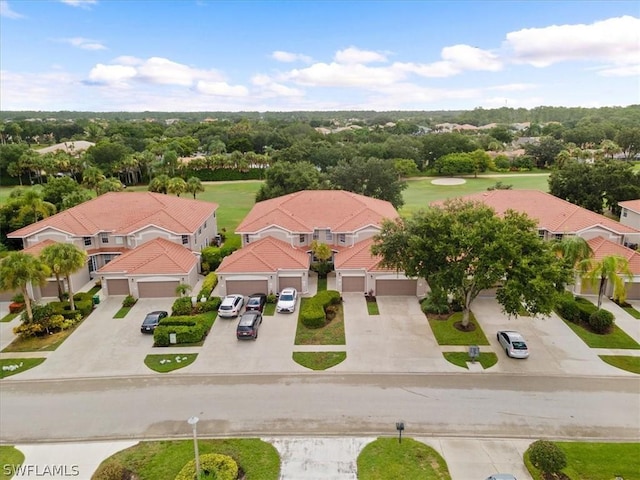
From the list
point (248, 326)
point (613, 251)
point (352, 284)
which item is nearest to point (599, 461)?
point (248, 326)

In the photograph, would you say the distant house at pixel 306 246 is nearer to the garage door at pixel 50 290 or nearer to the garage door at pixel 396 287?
the garage door at pixel 396 287

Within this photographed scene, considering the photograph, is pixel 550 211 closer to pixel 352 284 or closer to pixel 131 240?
pixel 352 284

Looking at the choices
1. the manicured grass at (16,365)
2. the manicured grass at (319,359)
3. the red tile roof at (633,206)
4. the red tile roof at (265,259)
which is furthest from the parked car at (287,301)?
the red tile roof at (633,206)

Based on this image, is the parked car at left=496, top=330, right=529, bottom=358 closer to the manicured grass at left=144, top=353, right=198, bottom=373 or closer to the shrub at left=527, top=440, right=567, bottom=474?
the shrub at left=527, top=440, right=567, bottom=474

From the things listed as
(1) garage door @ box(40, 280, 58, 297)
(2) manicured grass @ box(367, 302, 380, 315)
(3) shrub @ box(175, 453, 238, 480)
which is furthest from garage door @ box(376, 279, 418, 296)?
(1) garage door @ box(40, 280, 58, 297)

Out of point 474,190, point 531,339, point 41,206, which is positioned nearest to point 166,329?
point 531,339

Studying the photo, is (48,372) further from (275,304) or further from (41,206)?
(41,206)
